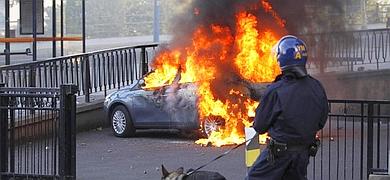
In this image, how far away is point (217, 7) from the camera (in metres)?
15.1

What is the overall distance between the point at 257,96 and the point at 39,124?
4.73 m

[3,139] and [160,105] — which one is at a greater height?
[160,105]

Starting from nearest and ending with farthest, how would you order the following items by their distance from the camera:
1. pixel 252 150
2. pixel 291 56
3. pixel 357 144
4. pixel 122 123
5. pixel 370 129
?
pixel 291 56 < pixel 252 150 < pixel 370 129 < pixel 357 144 < pixel 122 123

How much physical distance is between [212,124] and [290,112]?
26.7 ft

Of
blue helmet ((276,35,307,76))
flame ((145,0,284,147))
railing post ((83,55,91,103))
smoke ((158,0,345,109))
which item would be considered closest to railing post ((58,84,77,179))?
blue helmet ((276,35,307,76))

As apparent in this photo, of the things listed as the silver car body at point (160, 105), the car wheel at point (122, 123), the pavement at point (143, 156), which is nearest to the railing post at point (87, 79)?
the silver car body at point (160, 105)

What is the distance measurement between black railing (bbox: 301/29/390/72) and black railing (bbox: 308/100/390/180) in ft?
8.05

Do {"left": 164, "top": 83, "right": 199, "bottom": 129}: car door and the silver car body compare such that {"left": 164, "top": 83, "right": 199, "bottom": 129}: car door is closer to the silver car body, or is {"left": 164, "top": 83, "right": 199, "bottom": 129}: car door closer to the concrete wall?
the silver car body

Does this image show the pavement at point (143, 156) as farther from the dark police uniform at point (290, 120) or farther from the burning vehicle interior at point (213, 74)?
the dark police uniform at point (290, 120)

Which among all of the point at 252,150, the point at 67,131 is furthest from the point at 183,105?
the point at 252,150

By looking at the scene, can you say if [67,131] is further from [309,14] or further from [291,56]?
[309,14]

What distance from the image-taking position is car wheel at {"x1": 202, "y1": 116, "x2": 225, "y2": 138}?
14.3 meters

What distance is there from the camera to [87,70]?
1670cm

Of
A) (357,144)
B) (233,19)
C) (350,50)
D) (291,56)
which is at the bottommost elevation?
(357,144)
